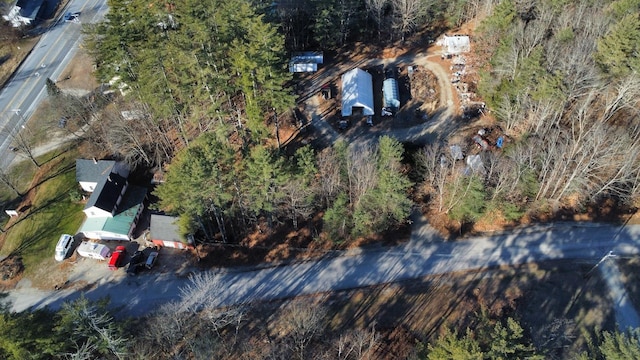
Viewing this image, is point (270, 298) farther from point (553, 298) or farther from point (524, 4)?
point (524, 4)

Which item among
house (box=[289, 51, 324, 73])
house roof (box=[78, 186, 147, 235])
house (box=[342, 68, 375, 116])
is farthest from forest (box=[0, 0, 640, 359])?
house (box=[289, 51, 324, 73])

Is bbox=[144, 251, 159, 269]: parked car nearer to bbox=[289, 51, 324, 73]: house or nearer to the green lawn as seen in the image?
the green lawn

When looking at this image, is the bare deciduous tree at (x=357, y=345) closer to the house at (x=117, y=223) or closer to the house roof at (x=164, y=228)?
the house roof at (x=164, y=228)

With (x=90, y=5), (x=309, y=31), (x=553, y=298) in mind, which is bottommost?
(x=553, y=298)

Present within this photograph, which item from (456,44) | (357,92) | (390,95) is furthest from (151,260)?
(456,44)

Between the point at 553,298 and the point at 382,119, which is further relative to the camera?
the point at 382,119

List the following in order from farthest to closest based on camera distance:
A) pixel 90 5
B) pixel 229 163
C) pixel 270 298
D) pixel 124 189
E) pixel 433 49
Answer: pixel 90 5
pixel 433 49
pixel 124 189
pixel 270 298
pixel 229 163

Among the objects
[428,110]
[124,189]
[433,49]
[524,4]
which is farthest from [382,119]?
[124,189]
